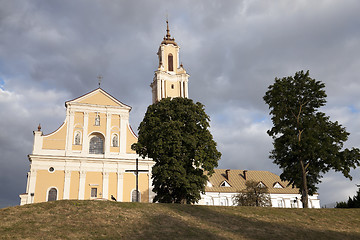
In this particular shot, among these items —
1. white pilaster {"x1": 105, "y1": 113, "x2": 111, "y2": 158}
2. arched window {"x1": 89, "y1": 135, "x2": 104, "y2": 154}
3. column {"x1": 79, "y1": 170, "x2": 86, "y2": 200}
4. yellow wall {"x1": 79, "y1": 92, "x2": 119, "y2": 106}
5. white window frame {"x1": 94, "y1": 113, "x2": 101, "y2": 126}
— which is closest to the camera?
column {"x1": 79, "y1": 170, "x2": 86, "y2": 200}

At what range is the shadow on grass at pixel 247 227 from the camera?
1855 centimetres

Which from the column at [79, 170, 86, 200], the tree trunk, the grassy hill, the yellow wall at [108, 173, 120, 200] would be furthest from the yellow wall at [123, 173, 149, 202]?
the grassy hill

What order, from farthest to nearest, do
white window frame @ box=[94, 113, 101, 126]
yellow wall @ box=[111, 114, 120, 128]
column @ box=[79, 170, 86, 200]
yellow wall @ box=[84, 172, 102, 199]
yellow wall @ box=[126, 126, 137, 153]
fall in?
1. yellow wall @ box=[111, 114, 120, 128]
2. yellow wall @ box=[126, 126, 137, 153]
3. white window frame @ box=[94, 113, 101, 126]
4. yellow wall @ box=[84, 172, 102, 199]
5. column @ box=[79, 170, 86, 200]

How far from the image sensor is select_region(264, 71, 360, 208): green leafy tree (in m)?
29.0

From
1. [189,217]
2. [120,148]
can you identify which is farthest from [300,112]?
[120,148]

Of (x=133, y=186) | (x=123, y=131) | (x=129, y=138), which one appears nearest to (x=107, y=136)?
(x=123, y=131)

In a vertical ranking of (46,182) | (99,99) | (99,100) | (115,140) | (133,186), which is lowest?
(133,186)

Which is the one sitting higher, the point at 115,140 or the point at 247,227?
the point at 115,140

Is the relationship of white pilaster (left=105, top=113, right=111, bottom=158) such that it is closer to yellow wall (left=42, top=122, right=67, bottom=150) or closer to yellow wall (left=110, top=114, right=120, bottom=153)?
yellow wall (left=110, top=114, right=120, bottom=153)

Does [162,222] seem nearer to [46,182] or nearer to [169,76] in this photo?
[46,182]

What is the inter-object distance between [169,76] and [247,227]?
3820 centimetres

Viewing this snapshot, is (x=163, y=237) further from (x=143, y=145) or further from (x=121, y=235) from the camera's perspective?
(x=143, y=145)

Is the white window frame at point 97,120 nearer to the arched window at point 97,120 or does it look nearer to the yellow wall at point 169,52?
the arched window at point 97,120

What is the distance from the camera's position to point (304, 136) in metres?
29.5
